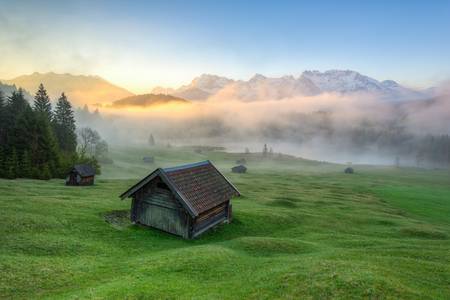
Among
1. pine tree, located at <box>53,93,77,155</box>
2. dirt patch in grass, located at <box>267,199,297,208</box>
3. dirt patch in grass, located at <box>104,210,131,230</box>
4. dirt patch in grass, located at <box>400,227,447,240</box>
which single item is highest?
pine tree, located at <box>53,93,77,155</box>

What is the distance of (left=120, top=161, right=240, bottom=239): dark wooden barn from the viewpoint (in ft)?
93.8

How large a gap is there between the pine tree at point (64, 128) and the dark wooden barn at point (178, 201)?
6993cm

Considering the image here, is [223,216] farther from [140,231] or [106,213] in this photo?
[106,213]

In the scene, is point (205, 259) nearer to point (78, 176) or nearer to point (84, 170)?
point (78, 176)

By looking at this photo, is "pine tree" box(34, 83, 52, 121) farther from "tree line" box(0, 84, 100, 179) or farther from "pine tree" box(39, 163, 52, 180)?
"pine tree" box(39, 163, 52, 180)

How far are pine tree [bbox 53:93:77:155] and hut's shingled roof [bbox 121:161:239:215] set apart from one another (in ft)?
231

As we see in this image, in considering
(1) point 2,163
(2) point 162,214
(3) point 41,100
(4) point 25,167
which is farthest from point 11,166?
(2) point 162,214

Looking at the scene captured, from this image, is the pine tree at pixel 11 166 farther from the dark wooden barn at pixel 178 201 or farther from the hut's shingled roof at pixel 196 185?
the dark wooden barn at pixel 178 201

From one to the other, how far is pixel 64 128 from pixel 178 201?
83.3 m

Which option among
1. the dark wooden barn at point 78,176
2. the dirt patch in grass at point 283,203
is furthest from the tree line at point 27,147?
the dirt patch in grass at point 283,203

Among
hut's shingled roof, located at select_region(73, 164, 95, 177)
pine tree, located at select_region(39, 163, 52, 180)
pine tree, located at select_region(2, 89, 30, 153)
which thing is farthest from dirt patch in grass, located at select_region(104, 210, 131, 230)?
pine tree, located at select_region(2, 89, 30, 153)

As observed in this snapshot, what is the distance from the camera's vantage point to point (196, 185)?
1239 inches

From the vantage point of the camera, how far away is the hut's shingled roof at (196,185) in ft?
94.1

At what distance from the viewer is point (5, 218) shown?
26000mm
